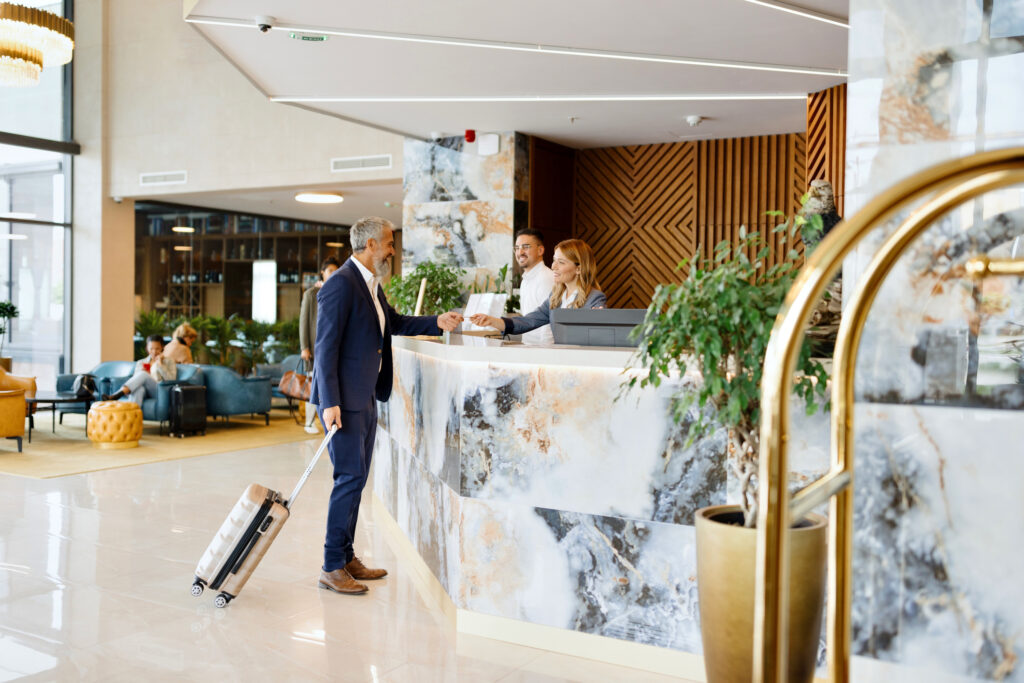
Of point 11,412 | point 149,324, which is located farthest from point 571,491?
point 149,324

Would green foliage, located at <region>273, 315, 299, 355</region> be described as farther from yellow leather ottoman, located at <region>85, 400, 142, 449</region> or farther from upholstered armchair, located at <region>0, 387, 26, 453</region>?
upholstered armchair, located at <region>0, 387, 26, 453</region>

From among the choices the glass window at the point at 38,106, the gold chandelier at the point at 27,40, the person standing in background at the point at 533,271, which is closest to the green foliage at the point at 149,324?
the glass window at the point at 38,106

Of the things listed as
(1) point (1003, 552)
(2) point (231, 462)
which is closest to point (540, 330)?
(1) point (1003, 552)

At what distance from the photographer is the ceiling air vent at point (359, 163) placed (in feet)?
36.0

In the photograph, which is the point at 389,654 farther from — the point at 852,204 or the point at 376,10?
the point at 376,10

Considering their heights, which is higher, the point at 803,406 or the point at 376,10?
the point at 376,10

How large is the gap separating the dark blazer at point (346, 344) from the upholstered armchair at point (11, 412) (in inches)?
234

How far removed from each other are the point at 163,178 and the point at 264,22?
7977 millimetres

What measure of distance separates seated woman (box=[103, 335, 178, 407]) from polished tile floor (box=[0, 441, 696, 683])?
13.0ft

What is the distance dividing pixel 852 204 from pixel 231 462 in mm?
7037

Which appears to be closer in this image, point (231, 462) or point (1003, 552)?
point (1003, 552)

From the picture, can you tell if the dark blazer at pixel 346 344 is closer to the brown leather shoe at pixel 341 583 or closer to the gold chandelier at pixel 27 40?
the brown leather shoe at pixel 341 583

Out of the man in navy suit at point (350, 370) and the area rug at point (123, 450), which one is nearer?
the man in navy suit at point (350, 370)

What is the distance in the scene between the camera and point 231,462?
8.59m
